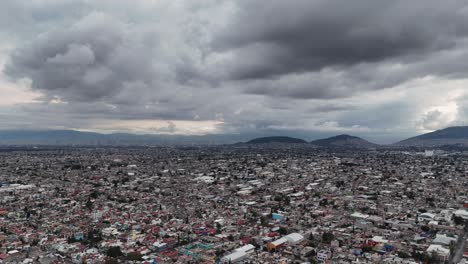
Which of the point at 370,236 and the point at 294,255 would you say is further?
the point at 370,236

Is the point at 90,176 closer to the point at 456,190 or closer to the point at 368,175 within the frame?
the point at 368,175

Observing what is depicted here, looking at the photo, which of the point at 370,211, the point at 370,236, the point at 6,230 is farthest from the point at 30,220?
the point at 370,211

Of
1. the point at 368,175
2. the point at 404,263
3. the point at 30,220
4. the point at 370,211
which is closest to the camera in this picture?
the point at 404,263

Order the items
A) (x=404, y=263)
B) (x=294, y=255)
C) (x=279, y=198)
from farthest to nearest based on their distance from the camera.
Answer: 1. (x=279, y=198)
2. (x=294, y=255)
3. (x=404, y=263)

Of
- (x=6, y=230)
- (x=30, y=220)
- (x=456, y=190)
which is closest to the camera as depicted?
(x=6, y=230)

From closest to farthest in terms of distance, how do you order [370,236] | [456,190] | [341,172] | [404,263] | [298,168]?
[404,263] → [370,236] → [456,190] → [341,172] → [298,168]

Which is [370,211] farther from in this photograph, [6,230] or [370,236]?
[6,230]

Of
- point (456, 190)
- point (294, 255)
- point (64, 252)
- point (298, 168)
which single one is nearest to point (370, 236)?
point (294, 255)

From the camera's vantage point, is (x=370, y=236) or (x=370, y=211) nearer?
(x=370, y=236)

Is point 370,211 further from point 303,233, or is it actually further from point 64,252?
point 64,252
